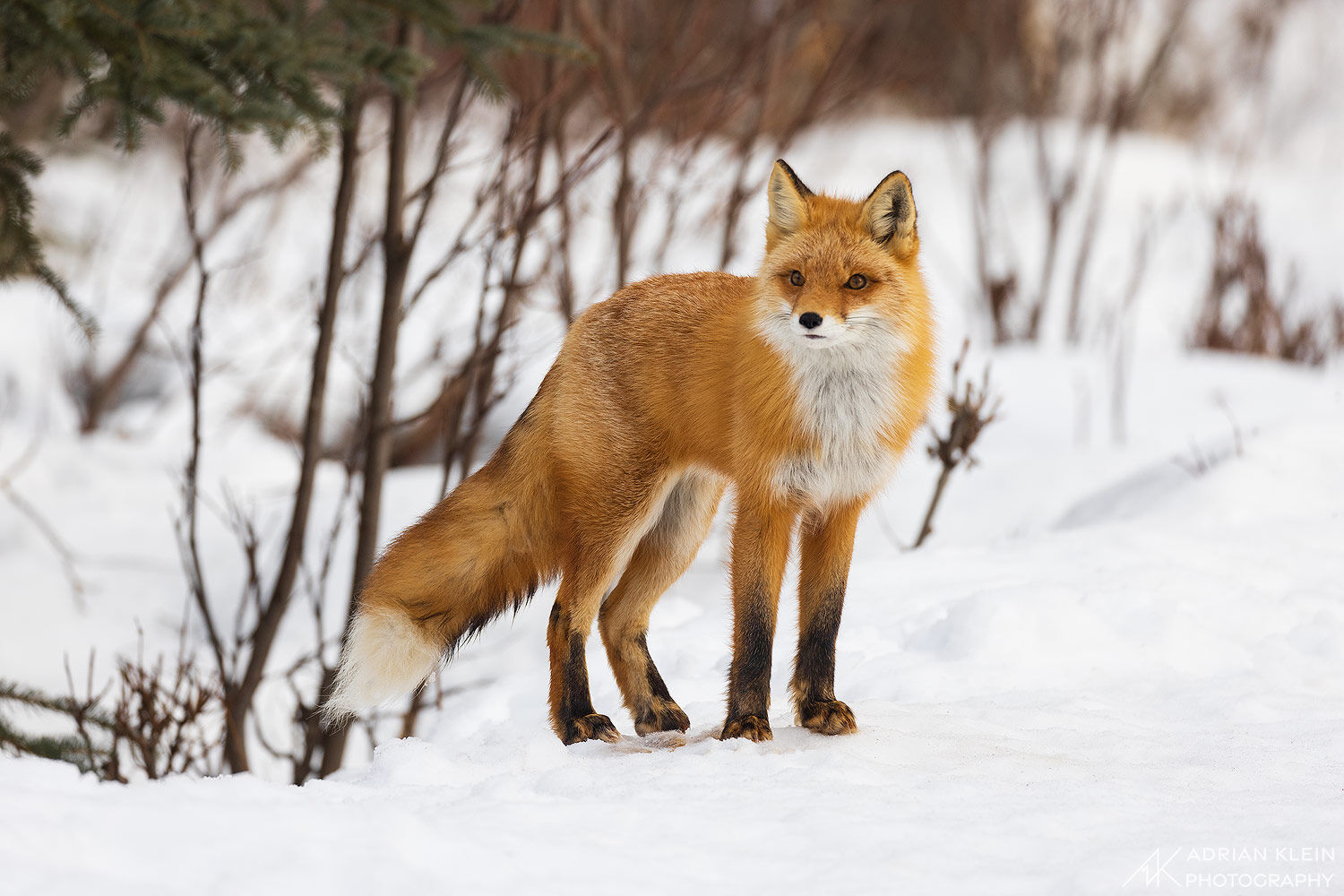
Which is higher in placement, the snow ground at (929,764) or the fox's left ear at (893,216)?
the fox's left ear at (893,216)

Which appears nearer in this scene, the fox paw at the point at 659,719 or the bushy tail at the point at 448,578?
the bushy tail at the point at 448,578

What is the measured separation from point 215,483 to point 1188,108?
14804 millimetres

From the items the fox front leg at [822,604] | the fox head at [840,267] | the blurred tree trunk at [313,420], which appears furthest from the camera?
the blurred tree trunk at [313,420]

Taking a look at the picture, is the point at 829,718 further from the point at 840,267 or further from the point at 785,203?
the point at 785,203

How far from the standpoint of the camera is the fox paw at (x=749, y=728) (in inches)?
112

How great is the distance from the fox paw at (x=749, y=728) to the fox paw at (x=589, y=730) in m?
0.34

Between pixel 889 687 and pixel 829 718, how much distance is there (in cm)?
86

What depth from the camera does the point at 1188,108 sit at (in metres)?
17.0

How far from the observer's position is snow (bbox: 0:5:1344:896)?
A: 2.01 meters

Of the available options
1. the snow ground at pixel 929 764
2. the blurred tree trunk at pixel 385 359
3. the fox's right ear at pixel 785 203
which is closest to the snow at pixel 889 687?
the snow ground at pixel 929 764

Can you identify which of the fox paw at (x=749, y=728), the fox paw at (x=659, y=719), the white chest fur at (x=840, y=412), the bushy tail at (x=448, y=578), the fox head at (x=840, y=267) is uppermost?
the fox head at (x=840, y=267)

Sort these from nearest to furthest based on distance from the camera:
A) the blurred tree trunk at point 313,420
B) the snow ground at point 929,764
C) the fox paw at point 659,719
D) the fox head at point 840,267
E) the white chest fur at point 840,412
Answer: the snow ground at point 929,764, the fox head at point 840,267, the white chest fur at point 840,412, the fox paw at point 659,719, the blurred tree trunk at point 313,420

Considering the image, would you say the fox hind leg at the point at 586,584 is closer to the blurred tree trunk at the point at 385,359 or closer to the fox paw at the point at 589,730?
the fox paw at the point at 589,730

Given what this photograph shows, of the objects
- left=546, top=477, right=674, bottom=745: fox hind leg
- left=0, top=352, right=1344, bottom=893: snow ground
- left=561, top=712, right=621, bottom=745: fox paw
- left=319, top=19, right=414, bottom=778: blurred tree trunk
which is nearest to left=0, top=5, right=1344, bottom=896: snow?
left=0, top=352, right=1344, bottom=893: snow ground
